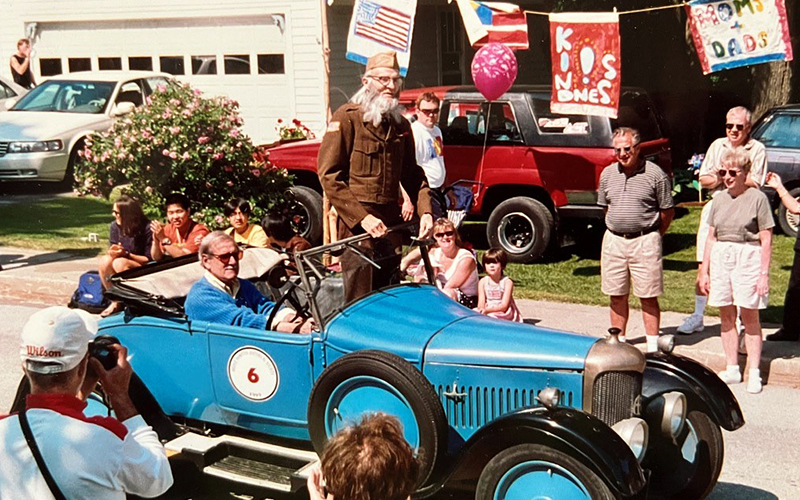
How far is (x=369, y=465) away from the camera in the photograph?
308 centimetres

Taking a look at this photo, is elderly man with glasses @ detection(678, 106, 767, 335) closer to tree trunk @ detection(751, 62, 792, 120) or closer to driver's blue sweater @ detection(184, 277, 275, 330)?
driver's blue sweater @ detection(184, 277, 275, 330)

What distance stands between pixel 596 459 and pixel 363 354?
1.30m

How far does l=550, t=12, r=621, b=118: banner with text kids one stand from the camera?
1110 cm

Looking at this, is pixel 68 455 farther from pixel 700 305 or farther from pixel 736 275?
pixel 700 305

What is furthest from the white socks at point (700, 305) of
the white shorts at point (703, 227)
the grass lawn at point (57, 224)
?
the grass lawn at point (57, 224)

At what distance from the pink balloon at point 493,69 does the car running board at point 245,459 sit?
6698mm

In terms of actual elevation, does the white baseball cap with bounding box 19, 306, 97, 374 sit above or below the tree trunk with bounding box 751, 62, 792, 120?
below

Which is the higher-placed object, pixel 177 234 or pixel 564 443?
pixel 177 234

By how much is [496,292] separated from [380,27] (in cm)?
416

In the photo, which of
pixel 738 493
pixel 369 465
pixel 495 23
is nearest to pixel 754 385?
pixel 738 493

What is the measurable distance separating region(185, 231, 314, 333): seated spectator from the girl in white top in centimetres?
265

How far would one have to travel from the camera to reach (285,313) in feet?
20.2

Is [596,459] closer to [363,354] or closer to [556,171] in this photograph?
[363,354]

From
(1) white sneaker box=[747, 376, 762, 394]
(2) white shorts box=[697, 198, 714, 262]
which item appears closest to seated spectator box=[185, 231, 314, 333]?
(1) white sneaker box=[747, 376, 762, 394]
